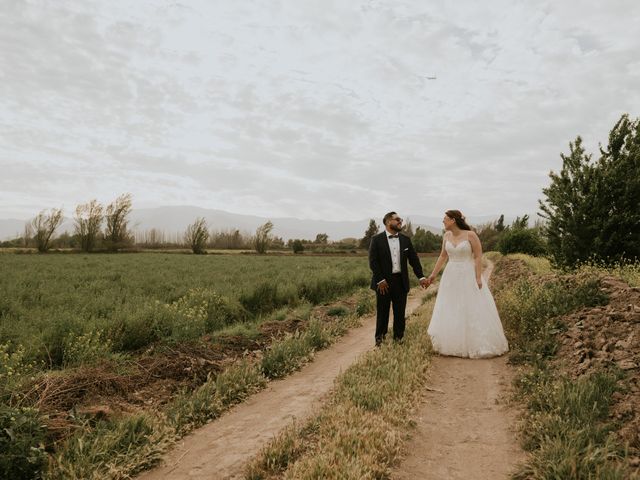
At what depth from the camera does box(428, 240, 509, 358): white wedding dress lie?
6.62 m

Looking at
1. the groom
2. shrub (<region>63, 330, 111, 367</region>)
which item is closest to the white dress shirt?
the groom

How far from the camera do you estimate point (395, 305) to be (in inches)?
283

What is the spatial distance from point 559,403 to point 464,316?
266 centimetres

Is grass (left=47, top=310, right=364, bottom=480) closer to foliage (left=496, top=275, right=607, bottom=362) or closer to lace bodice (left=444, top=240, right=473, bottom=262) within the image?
lace bodice (left=444, top=240, right=473, bottom=262)

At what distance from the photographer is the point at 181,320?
848 cm

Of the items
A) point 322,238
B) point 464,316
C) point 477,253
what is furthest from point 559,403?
point 322,238

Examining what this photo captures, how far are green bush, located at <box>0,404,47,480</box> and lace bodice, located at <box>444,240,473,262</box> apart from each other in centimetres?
635

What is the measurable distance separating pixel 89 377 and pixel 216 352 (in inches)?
91.4

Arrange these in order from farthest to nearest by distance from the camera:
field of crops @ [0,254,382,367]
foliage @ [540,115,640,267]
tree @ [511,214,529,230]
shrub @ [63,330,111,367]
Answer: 1. tree @ [511,214,529,230]
2. foliage @ [540,115,640,267]
3. field of crops @ [0,254,382,367]
4. shrub @ [63,330,111,367]

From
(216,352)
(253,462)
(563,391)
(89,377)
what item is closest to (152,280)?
(216,352)

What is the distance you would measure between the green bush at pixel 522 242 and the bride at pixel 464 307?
2479 cm

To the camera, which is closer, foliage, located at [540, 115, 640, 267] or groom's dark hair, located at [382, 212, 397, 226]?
groom's dark hair, located at [382, 212, 397, 226]

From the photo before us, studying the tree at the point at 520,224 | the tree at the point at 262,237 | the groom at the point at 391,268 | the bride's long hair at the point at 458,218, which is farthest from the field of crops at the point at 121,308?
the tree at the point at 262,237

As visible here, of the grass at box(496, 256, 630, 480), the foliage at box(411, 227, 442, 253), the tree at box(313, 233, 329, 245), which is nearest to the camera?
the grass at box(496, 256, 630, 480)
